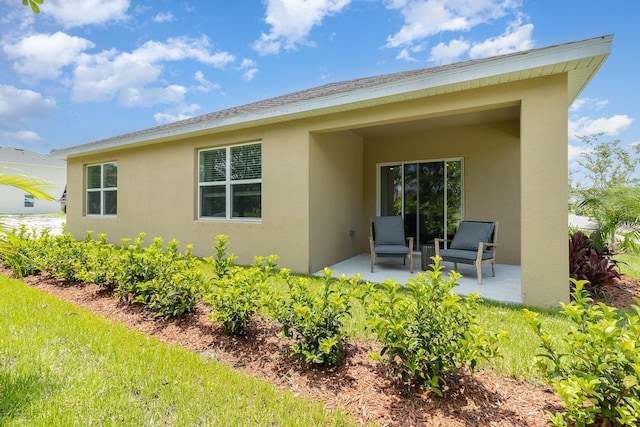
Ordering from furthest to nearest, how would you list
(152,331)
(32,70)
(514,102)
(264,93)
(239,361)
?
(264,93), (32,70), (514,102), (152,331), (239,361)

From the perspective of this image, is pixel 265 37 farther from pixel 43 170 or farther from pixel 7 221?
pixel 43 170

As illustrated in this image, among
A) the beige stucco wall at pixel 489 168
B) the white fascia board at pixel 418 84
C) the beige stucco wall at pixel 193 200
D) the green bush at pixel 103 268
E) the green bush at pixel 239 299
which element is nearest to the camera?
the green bush at pixel 239 299

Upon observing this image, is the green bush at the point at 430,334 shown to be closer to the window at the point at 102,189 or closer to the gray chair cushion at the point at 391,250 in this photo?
the gray chair cushion at the point at 391,250

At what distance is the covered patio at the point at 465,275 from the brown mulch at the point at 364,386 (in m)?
2.26

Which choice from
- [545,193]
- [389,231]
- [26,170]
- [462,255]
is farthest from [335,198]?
[26,170]

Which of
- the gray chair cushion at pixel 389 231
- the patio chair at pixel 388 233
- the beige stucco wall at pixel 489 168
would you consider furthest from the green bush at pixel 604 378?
the beige stucco wall at pixel 489 168

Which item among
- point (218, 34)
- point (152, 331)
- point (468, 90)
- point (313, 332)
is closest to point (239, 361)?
point (313, 332)

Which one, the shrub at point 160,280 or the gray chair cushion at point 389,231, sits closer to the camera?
the shrub at point 160,280

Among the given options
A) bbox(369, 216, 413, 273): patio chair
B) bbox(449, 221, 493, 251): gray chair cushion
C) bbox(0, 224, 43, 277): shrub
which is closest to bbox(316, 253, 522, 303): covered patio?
bbox(369, 216, 413, 273): patio chair

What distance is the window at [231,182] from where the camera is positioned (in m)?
6.84

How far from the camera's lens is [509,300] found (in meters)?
4.45

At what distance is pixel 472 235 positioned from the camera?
6.16 m

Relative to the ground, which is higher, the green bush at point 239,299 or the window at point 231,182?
the window at point 231,182

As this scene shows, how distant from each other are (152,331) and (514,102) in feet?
18.3
